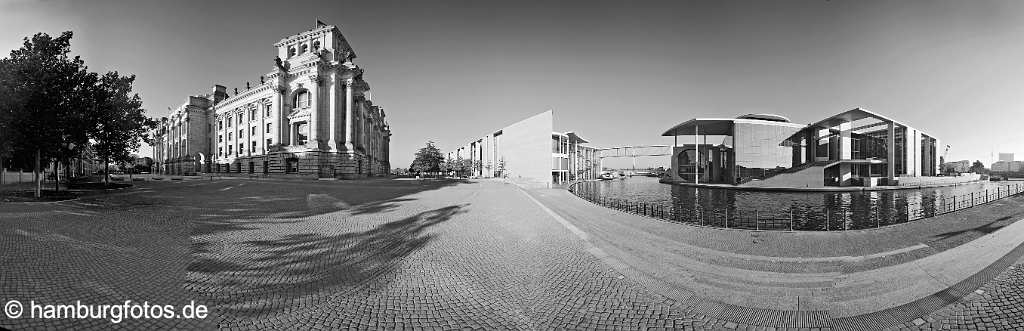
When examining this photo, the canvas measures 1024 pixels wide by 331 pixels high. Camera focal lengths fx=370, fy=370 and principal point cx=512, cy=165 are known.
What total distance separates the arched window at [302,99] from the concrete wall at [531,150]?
23.4 meters

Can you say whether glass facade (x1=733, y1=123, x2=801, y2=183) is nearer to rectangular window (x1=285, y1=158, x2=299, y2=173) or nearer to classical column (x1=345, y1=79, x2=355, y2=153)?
classical column (x1=345, y1=79, x2=355, y2=153)

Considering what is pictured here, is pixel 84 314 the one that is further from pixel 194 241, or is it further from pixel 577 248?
pixel 577 248

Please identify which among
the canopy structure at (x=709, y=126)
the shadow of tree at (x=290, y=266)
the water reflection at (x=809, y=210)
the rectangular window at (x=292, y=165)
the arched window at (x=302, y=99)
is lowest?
the water reflection at (x=809, y=210)

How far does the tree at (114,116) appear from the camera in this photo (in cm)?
1855

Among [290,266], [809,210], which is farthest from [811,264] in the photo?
[809,210]

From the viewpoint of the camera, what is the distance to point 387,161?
85688 millimetres

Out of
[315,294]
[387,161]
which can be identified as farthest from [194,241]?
[387,161]

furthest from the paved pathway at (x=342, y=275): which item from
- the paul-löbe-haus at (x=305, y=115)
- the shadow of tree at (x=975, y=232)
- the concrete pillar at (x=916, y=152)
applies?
the concrete pillar at (x=916, y=152)

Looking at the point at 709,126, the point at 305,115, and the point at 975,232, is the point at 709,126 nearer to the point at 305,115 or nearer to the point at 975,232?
the point at 975,232

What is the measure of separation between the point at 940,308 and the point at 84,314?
31.4 feet

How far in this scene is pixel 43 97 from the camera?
1594 cm

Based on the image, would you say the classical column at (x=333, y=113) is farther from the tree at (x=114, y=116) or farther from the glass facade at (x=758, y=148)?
the glass facade at (x=758, y=148)

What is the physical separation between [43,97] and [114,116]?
4.06m

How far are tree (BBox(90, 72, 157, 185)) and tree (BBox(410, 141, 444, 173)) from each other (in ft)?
121
